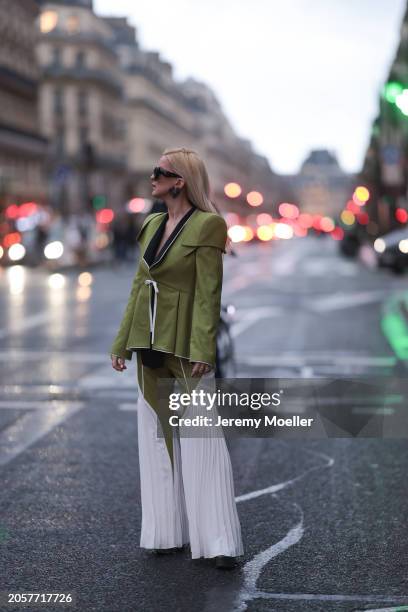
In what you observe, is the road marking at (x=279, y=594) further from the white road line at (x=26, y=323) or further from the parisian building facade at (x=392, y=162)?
the parisian building facade at (x=392, y=162)

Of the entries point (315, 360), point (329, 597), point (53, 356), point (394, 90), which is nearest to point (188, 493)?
point (329, 597)

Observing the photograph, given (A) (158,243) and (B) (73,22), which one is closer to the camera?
(A) (158,243)

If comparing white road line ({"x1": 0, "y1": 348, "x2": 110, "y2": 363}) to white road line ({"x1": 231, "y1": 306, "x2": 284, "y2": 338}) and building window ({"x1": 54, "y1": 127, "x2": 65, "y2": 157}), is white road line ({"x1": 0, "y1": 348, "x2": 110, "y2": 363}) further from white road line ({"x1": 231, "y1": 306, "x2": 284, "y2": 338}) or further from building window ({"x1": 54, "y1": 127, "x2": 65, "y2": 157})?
building window ({"x1": 54, "y1": 127, "x2": 65, "y2": 157})

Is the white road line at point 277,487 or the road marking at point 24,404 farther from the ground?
the road marking at point 24,404

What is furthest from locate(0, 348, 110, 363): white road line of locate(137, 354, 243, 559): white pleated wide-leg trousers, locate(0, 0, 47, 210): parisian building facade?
locate(0, 0, 47, 210): parisian building facade

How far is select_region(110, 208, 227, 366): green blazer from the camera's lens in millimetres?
4691

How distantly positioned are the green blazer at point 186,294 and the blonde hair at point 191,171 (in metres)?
0.05

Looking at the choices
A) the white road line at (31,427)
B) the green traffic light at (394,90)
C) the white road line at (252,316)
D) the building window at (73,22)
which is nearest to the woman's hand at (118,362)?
the white road line at (31,427)

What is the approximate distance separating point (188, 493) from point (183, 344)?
62cm

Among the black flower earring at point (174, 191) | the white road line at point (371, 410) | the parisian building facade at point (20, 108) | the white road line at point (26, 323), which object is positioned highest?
the parisian building facade at point (20, 108)

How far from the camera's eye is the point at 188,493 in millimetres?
4762

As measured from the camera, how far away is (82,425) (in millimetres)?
8469

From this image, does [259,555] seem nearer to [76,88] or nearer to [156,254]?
[156,254]

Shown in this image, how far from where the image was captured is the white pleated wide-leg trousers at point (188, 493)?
4.71m
